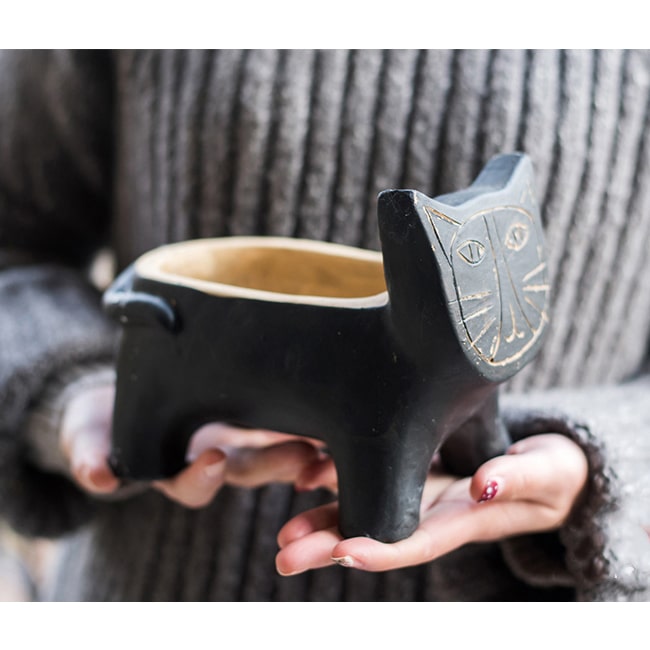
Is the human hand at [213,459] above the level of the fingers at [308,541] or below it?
below

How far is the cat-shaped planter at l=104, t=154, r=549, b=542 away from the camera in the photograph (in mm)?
283

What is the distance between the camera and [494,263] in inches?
11.7

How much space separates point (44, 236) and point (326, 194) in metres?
0.28

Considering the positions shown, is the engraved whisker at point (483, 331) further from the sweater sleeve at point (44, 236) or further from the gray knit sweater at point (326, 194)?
the sweater sleeve at point (44, 236)

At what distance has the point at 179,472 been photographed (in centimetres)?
40

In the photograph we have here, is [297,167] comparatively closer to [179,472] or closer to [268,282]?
[268,282]

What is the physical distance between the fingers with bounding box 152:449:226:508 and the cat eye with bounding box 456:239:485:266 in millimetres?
170

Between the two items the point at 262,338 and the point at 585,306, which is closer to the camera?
the point at 262,338

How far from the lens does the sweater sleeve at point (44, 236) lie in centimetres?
52

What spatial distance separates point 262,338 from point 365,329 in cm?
5

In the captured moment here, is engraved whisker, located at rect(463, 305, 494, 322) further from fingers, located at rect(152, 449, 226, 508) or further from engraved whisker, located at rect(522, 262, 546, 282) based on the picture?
fingers, located at rect(152, 449, 226, 508)

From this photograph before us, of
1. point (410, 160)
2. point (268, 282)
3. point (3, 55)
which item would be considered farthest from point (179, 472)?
point (3, 55)

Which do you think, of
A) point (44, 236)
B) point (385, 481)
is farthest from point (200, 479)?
point (44, 236)

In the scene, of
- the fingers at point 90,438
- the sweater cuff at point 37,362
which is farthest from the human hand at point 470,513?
the sweater cuff at point 37,362
